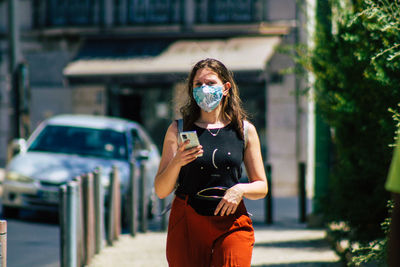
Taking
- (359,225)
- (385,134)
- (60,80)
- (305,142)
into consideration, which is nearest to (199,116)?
(385,134)

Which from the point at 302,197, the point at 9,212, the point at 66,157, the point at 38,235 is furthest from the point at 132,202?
the point at 302,197

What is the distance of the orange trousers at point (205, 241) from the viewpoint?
12.1 ft

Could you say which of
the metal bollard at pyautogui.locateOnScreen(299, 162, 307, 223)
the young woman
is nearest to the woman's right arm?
the young woman

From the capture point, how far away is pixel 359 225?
6.43 meters

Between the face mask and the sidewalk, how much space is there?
3731mm

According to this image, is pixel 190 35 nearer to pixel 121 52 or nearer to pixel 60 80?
pixel 121 52

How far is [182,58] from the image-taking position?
18.6m

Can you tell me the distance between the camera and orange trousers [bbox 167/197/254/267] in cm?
368

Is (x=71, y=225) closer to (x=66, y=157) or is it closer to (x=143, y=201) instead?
(x=143, y=201)

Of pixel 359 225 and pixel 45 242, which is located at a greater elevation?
pixel 359 225

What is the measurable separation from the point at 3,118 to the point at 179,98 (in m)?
17.7

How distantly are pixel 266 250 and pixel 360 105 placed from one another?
2.60 m

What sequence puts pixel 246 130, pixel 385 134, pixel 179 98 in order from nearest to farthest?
pixel 246 130
pixel 179 98
pixel 385 134

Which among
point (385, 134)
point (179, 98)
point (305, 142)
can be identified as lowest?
point (305, 142)
